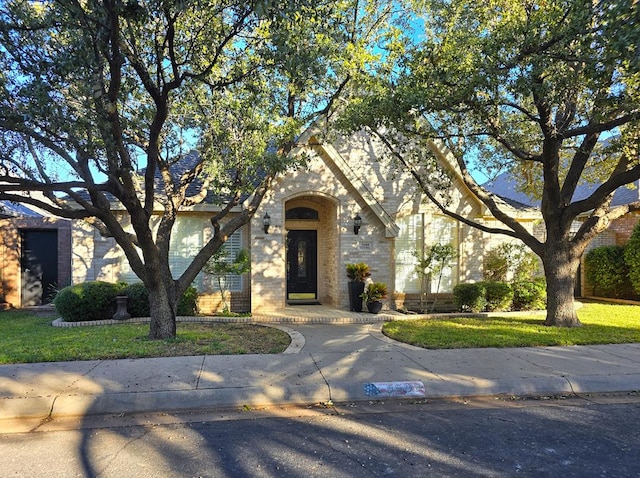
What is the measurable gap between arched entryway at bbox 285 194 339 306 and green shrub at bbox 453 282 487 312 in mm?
4103

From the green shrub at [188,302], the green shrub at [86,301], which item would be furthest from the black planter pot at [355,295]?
the green shrub at [86,301]

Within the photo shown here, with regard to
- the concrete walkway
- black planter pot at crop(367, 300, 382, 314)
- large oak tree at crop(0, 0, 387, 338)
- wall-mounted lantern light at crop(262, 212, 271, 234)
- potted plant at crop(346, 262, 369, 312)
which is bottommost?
the concrete walkway

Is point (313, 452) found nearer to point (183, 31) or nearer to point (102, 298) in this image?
point (183, 31)

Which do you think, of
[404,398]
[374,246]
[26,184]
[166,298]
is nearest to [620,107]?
[404,398]

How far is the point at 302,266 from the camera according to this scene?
A: 572 inches

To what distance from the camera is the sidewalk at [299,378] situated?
17.7ft

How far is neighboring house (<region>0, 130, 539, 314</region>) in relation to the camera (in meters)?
12.2

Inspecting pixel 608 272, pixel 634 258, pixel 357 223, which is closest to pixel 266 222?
pixel 357 223

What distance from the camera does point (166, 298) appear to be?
8.27 meters

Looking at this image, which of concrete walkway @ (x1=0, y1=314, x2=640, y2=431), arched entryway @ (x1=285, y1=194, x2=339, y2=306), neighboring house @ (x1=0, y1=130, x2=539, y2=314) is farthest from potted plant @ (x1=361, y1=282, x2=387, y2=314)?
concrete walkway @ (x1=0, y1=314, x2=640, y2=431)

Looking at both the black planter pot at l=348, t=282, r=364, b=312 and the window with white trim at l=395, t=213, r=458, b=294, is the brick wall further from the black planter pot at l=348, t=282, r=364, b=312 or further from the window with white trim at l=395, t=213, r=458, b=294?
the window with white trim at l=395, t=213, r=458, b=294

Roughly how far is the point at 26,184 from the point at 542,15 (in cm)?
861

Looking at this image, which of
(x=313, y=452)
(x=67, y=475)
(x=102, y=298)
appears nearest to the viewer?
(x=67, y=475)

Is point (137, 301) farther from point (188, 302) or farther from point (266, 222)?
point (266, 222)
